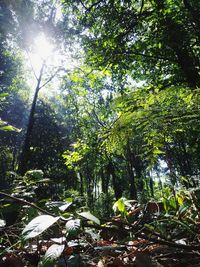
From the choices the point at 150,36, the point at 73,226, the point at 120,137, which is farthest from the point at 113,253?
the point at 150,36

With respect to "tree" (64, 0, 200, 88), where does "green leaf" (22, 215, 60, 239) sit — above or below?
below

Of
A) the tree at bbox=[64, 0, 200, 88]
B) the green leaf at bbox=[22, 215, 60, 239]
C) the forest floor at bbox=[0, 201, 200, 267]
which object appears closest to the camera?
the green leaf at bbox=[22, 215, 60, 239]

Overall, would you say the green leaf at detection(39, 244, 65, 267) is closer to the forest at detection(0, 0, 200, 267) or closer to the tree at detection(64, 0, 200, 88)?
the forest at detection(0, 0, 200, 267)

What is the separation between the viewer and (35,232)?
73cm

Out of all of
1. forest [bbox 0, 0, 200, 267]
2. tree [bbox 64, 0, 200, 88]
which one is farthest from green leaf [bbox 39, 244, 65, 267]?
tree [bbox 64, 0, 200, 88]

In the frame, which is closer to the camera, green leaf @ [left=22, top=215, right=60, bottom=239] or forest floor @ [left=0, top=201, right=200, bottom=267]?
green leaf @ [left=22, top=215, right=60, bottom=239]

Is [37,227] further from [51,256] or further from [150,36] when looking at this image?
[150,36]

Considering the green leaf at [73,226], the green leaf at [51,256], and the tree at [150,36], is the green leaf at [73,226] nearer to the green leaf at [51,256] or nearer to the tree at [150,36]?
the green leaf at [51,256]

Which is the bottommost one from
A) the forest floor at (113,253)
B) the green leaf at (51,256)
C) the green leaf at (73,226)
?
the forest floor at (113,253)

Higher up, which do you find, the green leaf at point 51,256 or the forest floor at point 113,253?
the green leaf at point 51,256

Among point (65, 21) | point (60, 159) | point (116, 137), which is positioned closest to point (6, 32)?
point (65, 21)

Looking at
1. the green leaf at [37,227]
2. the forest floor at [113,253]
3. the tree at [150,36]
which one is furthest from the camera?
the tree at [150,36]

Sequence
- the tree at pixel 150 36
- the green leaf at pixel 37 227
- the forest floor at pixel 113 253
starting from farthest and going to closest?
the tree at pixel 150 36, the forest floor at pixel 113 253, the green leaf at pixel 37 227

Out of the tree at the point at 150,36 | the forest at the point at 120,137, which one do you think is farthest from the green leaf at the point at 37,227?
the tree at the point at 150,36
